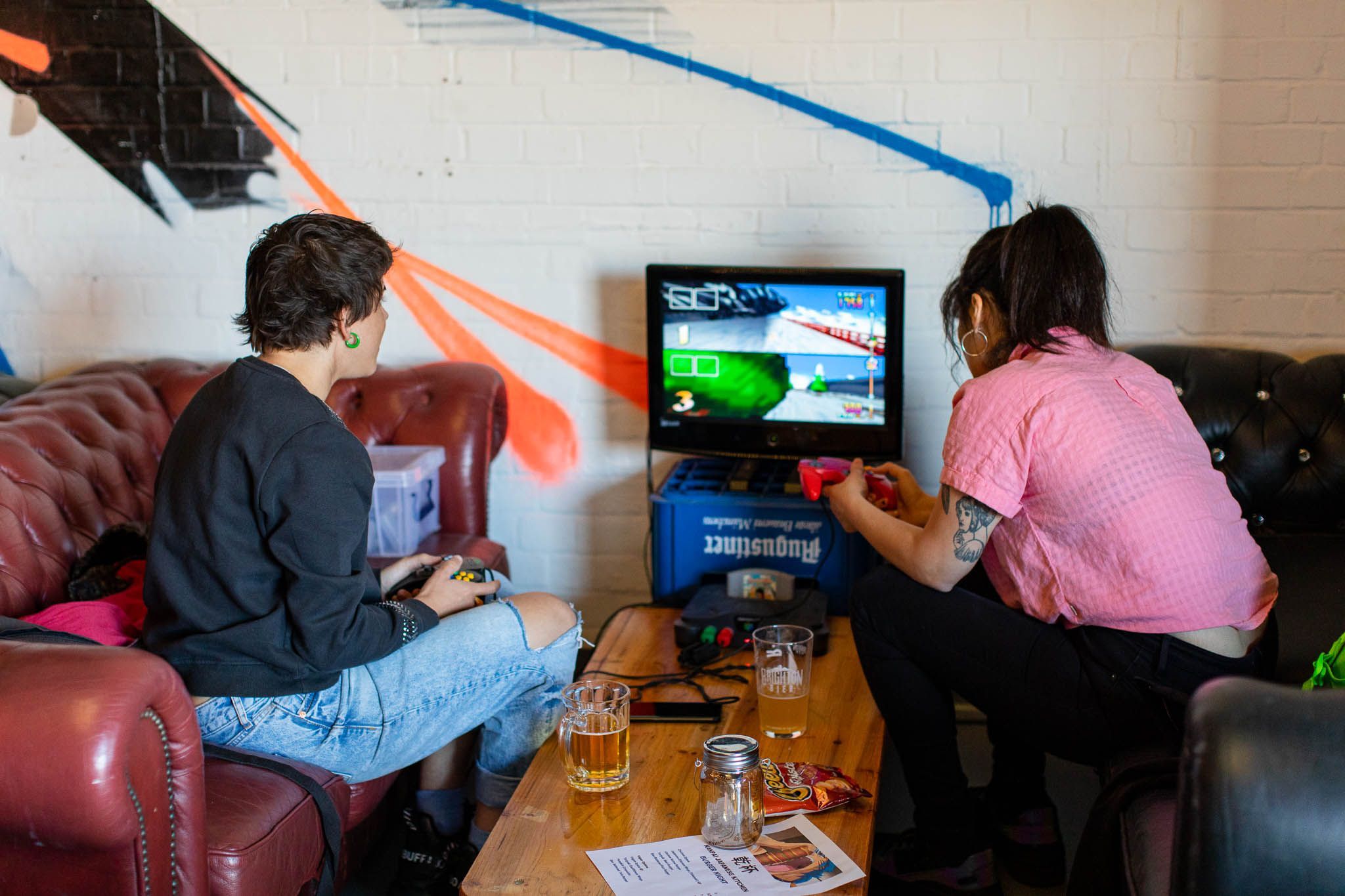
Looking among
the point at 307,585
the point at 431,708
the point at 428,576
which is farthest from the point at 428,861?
the point at 307,585

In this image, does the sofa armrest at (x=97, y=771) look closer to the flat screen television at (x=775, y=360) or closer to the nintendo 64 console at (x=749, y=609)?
the nintendo 64 console at (x=749, y=609)

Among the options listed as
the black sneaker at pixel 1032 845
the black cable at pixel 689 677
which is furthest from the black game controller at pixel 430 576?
the black sneaker at pixel 1032 845

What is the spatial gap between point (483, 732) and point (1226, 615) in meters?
1.24

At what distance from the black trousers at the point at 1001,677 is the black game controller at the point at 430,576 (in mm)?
682

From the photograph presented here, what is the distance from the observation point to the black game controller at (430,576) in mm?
2148

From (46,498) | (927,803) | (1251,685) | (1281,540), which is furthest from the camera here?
(1281,540)

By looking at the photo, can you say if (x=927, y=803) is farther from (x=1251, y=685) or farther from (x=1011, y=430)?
(x=1251, y=685)

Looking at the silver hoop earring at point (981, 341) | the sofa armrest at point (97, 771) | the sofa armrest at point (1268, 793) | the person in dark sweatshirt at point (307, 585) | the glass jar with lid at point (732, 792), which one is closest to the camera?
the sofa armrest at point (1268, 793)

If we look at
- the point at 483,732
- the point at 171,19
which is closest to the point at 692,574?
the point at 483,732

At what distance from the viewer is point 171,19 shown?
2992mm

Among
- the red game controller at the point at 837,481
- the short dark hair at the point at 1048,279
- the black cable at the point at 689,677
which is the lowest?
the black cable at the point at 689,677

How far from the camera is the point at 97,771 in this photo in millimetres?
1460

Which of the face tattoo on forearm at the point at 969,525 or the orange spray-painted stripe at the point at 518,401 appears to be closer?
the face tattoo on forearm at the point at 969,525

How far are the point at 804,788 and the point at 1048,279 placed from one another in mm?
899
